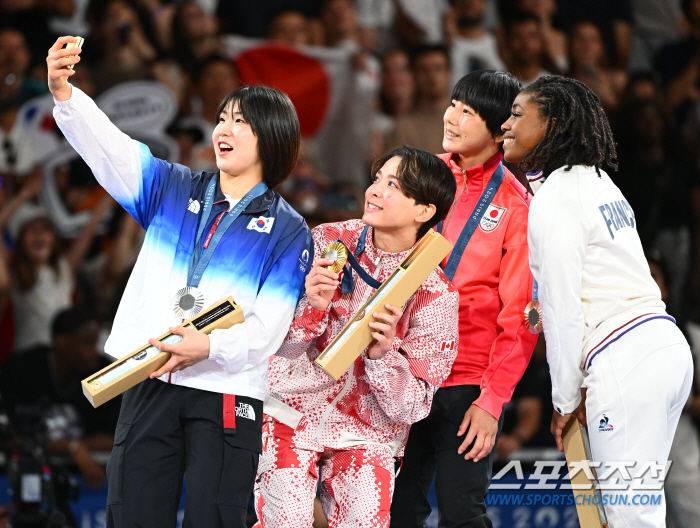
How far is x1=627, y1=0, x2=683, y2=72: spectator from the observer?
6863 millimetres

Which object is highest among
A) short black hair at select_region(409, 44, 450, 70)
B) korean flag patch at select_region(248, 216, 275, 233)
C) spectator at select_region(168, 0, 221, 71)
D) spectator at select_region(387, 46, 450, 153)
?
spectator at select_region(168, 0, 221, 71)

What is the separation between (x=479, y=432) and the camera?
2.70 meters

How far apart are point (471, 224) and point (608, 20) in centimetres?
468

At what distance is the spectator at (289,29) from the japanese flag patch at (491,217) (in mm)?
3696

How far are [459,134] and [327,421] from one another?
116 centimetres

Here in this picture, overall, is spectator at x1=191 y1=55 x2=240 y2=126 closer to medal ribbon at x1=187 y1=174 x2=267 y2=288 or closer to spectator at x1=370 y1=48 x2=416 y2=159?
spectator at x1=370 y1=48 x2=416 y2=159

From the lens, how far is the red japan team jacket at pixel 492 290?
2801 mm

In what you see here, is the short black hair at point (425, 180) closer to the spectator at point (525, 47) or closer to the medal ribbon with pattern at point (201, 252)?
the medal ribbon with pattern at point (201, 252)

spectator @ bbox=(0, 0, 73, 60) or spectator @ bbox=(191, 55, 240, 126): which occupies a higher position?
spectator @ bbox=(0, 0, 73, 60)

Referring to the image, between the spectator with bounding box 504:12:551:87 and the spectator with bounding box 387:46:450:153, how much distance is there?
604 millimetres

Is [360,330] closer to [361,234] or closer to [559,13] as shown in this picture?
[361,234]

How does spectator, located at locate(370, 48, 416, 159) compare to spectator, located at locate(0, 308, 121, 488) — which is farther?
spectator, located at locate(370, 48, 416, 159)

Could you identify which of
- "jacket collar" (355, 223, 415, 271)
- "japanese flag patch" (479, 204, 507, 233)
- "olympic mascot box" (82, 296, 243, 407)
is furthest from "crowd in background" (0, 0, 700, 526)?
"olympic mascot box" (82, 296, 243, 407)

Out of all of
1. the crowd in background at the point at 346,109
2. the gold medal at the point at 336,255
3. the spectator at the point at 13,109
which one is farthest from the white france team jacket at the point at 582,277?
the spectator at the point at 13,109
